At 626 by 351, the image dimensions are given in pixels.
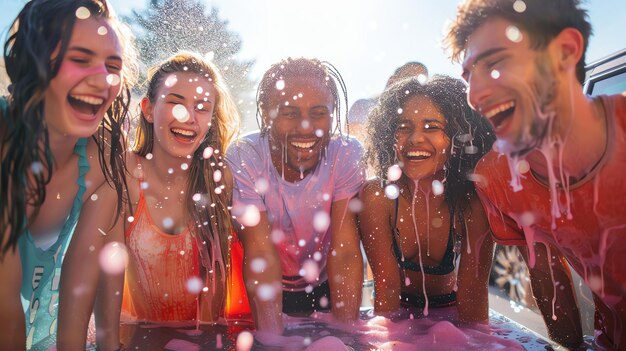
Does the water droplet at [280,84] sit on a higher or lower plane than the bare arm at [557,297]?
higher

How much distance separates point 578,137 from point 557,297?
3.87 ft

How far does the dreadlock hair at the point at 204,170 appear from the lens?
3201 mm

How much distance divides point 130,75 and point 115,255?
3.55ft

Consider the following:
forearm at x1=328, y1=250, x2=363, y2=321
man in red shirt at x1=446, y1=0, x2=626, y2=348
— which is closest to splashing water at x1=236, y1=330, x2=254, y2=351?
forearm at x1=328, y1=250, x2=363, y2=321

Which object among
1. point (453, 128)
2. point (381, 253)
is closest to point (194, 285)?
point (381, 253)

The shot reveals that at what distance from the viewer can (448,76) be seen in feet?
11.2

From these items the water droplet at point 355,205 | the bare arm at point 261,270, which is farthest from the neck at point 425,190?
the bare arm at point 261,270

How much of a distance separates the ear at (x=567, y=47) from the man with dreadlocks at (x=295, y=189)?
1.51m

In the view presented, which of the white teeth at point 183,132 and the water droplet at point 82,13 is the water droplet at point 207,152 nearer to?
the white teeth at point 183,132

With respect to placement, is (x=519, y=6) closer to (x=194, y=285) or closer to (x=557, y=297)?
(x=557, y=297)

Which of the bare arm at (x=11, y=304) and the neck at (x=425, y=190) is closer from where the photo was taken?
the bare arm at (x=11, y=304)

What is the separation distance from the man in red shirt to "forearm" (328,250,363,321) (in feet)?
4.35

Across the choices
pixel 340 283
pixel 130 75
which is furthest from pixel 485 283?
pixel 130 75

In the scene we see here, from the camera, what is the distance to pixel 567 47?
6.86 ft
